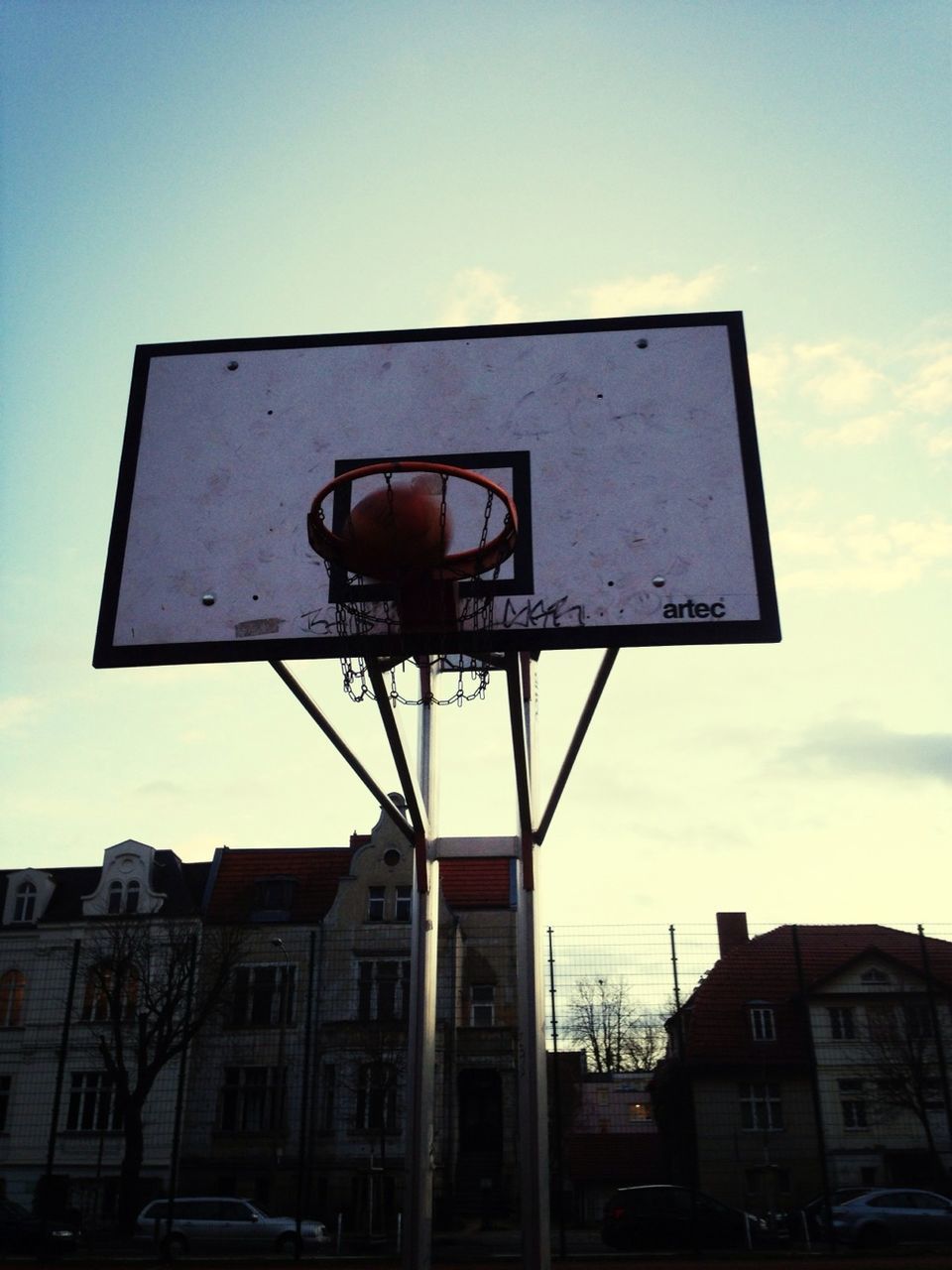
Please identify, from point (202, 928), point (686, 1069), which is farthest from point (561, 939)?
point (202, 928)

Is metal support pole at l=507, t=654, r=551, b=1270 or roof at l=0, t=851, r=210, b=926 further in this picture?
roof at l=0, t=851, r=210, b=926

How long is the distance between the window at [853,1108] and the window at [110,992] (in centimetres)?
1185

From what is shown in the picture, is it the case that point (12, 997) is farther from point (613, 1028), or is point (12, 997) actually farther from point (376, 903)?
point (613, 1028)

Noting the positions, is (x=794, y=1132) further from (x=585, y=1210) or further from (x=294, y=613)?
(x=294, y=613)

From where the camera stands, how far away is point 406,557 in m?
4.92

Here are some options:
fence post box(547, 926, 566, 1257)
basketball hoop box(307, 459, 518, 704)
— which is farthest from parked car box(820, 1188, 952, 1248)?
basketball hoop box(307, 459, 518, 704)

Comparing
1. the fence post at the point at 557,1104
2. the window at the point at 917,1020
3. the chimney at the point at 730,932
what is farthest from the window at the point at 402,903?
the fence post at the point at 557,1104

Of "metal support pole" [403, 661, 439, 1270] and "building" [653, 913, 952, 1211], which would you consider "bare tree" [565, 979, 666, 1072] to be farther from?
"metal support pole" [403, 661, 439, 1270]

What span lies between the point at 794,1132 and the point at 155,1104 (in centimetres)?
1471

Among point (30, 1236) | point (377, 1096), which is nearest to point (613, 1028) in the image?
point (377, 1096)

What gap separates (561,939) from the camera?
438 inches

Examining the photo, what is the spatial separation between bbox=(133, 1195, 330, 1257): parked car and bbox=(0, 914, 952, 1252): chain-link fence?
15 cm

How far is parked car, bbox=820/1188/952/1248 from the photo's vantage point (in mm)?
13148

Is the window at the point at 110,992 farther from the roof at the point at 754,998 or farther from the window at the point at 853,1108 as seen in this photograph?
the window at the point at 853,1108
